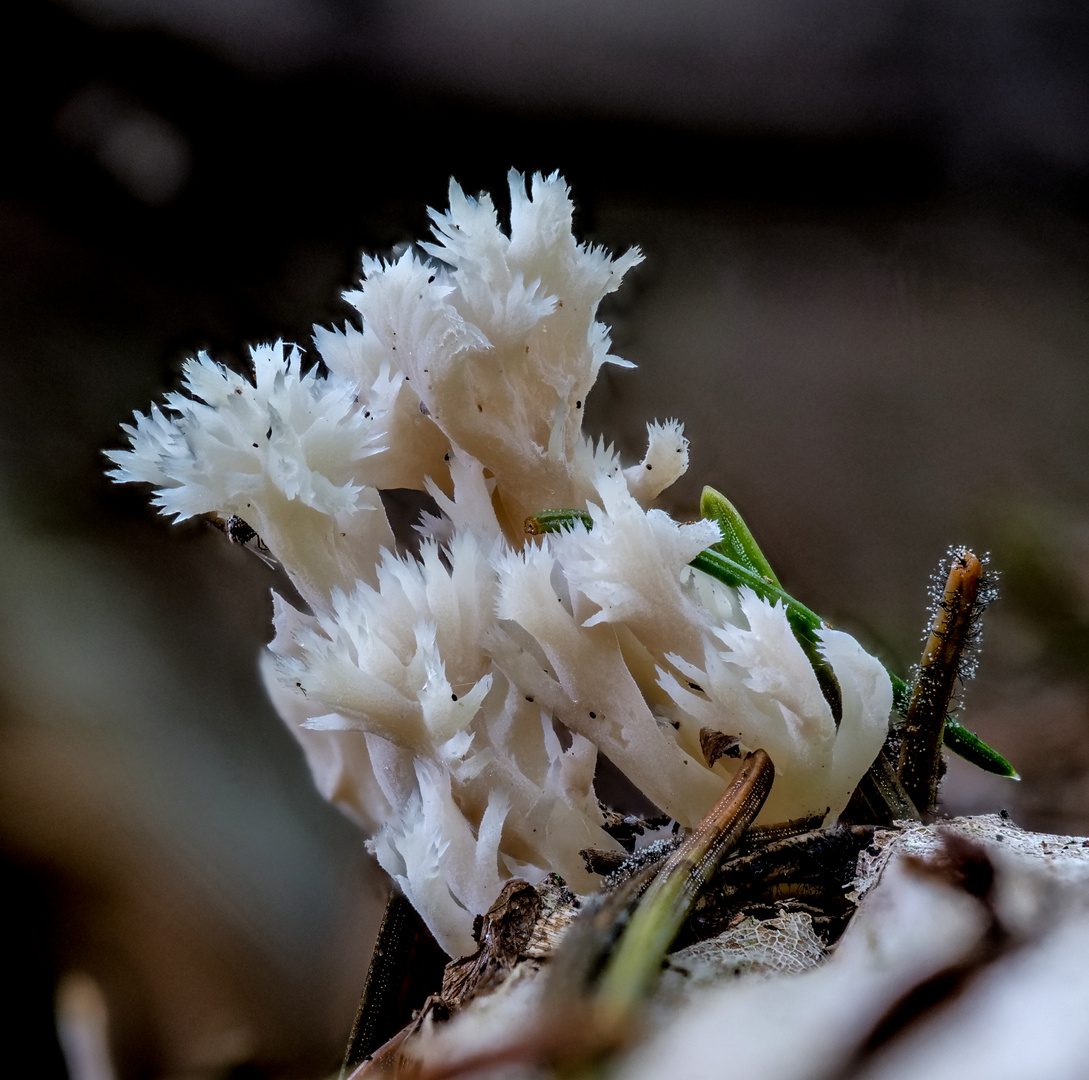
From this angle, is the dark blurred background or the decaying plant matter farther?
the dark blurred background

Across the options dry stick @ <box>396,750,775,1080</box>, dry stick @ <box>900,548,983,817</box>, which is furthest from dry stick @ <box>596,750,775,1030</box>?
dry stick @ <box>900,548,983,817</box>

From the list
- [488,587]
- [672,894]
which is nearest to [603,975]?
[672,894]

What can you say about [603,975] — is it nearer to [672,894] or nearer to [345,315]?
[672,894]

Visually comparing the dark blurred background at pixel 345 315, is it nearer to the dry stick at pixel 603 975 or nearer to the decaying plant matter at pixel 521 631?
the decaying plant matter at pixel 521 631

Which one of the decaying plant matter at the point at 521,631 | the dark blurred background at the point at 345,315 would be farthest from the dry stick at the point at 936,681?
the dark blurred background at the point at 345,315

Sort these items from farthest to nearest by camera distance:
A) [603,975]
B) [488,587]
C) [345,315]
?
[345,315], [488,587], [603,975]

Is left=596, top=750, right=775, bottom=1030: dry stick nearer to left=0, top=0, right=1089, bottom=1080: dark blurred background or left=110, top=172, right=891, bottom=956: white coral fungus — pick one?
left=110, top=172, right=891, bottom=956: white coral fungus

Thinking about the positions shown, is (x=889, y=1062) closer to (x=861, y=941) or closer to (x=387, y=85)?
(x=861, y=941)
